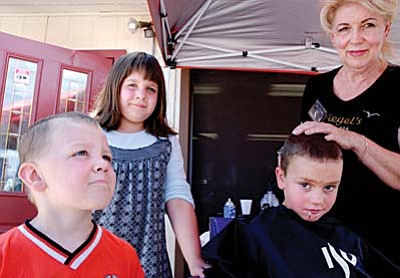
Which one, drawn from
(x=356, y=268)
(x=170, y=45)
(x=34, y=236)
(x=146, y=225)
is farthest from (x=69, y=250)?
(x=170, y=45)

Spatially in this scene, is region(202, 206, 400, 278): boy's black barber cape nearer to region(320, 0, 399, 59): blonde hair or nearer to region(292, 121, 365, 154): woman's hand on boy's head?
region(292, 121, 365, 154): woman's hand on boy's head

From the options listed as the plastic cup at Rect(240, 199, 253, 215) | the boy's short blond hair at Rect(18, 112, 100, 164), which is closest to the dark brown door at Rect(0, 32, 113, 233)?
the plastic cup at Rect(240, 199, 253, 215)

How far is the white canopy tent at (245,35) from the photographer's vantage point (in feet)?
9.53

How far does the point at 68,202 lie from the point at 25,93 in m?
2.51

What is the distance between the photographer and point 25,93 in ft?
10.5

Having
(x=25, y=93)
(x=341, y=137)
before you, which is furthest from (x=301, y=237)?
(x=25, y=93)

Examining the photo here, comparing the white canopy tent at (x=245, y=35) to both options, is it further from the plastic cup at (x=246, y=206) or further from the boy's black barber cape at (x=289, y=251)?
the boy's black barber cape at (x=289, y=251)

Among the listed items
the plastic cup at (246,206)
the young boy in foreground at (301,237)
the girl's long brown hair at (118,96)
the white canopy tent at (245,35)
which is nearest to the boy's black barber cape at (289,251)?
the young boy in foreground at (301,237)

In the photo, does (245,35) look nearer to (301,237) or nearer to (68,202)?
(301,237)

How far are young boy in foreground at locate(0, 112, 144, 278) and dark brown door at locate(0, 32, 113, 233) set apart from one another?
2221 mm

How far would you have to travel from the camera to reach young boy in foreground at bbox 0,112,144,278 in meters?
0.93

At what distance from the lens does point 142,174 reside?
142 centimetres

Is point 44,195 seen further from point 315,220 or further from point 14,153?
point 14,153

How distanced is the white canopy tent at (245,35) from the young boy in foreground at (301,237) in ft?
5.66
